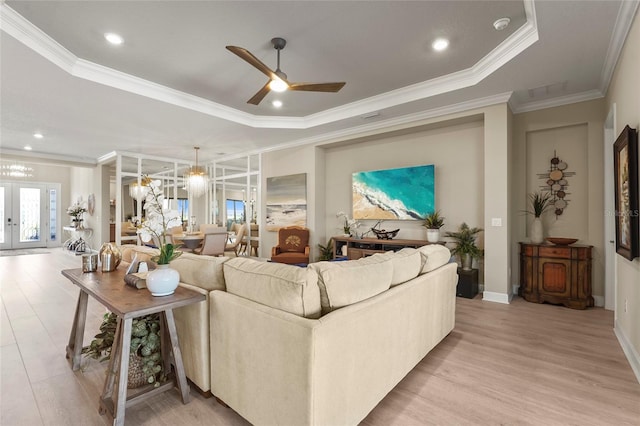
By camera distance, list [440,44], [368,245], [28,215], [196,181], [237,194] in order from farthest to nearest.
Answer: [28,215], [237,194], [196,181], [368,245], [440,44]

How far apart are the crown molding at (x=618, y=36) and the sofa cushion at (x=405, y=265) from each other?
7.85 ft

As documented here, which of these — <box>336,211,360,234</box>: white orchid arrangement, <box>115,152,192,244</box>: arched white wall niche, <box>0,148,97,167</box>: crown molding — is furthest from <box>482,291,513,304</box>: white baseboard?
<box>0,148,97,167</box>: crown molding

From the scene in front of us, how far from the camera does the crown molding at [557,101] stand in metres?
3.83

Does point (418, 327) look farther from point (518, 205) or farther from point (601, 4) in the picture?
point (518, 205)

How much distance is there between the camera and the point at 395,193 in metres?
5.25

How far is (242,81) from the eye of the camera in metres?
3.94

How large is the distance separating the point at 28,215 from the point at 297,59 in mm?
11892

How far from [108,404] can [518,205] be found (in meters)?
5.03

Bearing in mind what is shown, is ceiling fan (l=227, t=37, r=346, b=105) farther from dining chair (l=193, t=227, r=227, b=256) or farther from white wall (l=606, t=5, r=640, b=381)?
dining chair (l=193, t=227, r=227, b=256)

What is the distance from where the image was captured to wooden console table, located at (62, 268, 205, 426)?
5.30 feet

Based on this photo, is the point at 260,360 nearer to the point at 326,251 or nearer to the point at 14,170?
the point at 326,251

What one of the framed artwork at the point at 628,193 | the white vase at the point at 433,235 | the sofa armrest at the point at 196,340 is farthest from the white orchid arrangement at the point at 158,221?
the white vase at the point at 433,235

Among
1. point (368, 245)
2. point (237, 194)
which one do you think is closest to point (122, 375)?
point (368, 245)

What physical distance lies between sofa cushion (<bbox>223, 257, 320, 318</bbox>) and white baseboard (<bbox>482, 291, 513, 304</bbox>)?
3472mm
